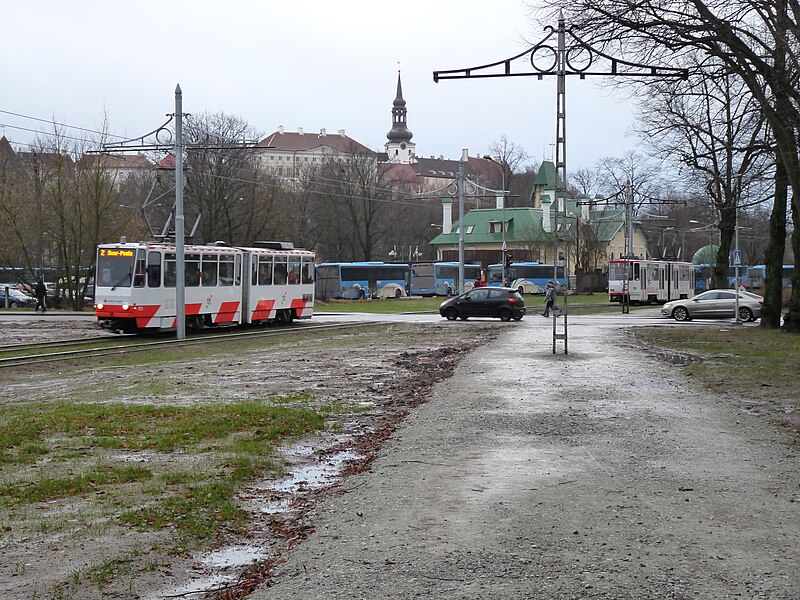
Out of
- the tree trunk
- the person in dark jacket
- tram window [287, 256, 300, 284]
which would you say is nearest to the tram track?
tram window [287, 256, 300, 284]

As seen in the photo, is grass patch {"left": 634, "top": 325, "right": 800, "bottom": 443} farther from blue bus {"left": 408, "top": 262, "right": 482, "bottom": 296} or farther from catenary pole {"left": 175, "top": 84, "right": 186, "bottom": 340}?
blue bus {"left": 408, "top": 262, "right": 482, "bottom": 296}

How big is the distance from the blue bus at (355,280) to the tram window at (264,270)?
35.5 m

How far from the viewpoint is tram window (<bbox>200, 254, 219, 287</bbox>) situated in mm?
35062

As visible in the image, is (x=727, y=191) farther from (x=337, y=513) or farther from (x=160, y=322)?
(x=337, y=513)

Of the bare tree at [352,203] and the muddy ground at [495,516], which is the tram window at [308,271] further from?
the bare tree at [352,203]

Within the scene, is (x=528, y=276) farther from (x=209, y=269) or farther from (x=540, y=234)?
(x=209, y=269)

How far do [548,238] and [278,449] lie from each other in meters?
84.6

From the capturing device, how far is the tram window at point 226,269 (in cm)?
3625

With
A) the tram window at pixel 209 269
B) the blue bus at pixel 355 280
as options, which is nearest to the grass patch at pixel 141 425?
the tram window at pixel 209 269

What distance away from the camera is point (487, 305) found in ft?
146

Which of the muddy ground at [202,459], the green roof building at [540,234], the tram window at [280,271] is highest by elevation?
the green roof building at [540,234]

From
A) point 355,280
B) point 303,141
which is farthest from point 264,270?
point 303,141

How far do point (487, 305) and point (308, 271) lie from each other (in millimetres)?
8141

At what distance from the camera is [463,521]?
728cm
